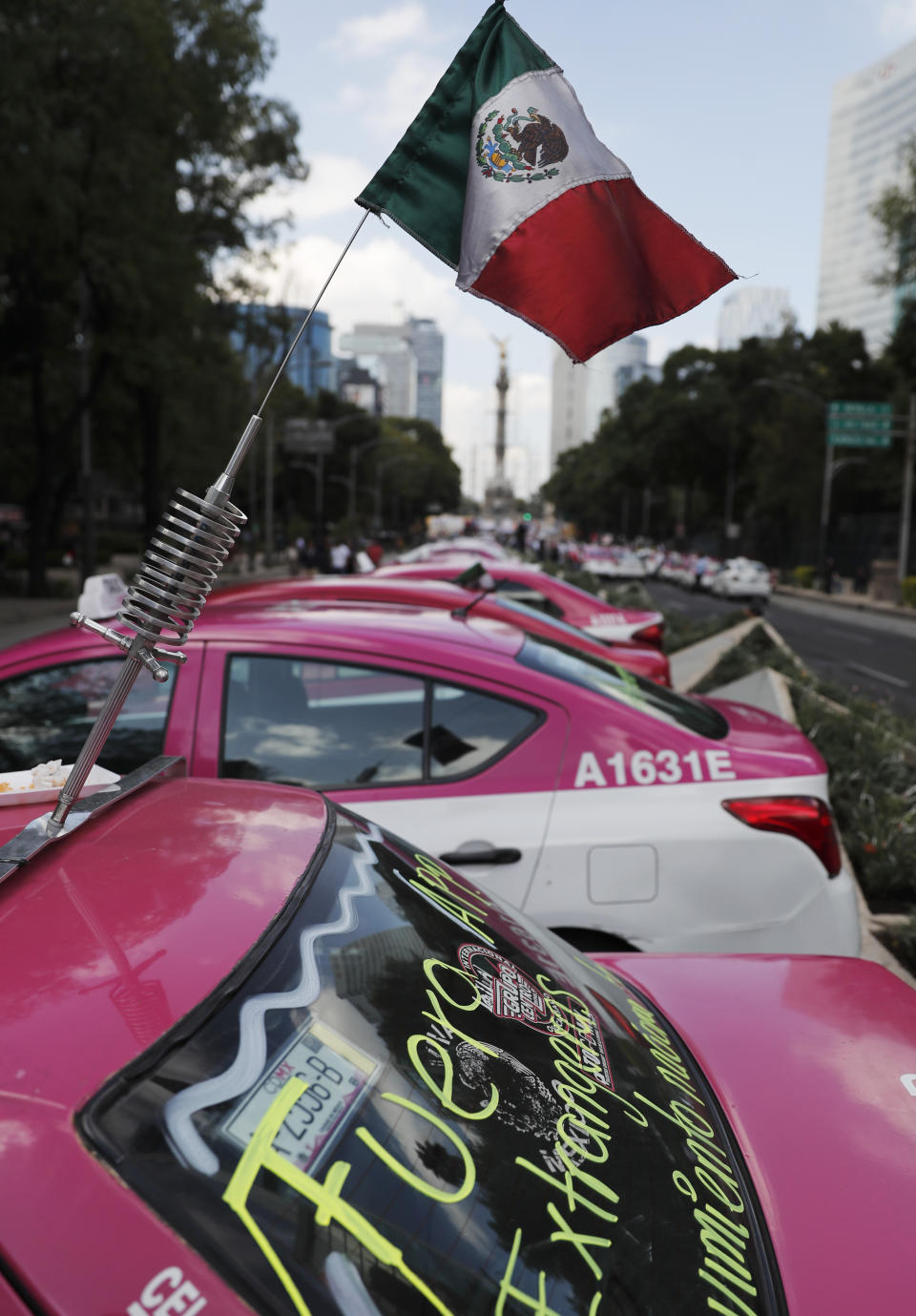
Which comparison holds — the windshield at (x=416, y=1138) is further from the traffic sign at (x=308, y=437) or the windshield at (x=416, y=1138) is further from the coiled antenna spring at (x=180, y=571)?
the traffic sign at (x=308, y=437)

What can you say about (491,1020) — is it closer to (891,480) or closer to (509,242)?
(509,242)

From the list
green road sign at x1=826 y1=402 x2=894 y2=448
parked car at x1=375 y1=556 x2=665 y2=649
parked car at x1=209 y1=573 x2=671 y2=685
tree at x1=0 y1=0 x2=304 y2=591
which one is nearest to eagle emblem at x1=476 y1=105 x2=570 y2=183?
parked car at x1=209 y1=573 x2=671 y2=685

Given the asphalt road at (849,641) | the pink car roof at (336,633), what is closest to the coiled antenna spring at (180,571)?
the pink car roof at (336,633)

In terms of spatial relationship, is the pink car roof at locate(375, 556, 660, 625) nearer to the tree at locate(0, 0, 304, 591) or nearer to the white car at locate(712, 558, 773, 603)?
the tree at locate(0, 0, 304, 591)

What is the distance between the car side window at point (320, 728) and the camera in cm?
352

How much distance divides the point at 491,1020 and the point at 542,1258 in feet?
1.34

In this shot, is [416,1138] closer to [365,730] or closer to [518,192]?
[518,192]

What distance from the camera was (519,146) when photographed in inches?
91.7

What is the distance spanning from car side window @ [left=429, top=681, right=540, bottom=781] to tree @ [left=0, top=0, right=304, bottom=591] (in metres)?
17.5

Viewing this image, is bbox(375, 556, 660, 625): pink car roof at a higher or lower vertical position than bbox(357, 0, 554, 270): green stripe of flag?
lower

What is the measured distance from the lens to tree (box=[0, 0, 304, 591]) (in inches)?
734

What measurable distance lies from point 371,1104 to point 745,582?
40453mm

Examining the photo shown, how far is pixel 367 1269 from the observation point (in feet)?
3.66

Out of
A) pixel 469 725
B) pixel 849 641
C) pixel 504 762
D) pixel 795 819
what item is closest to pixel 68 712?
pixel 469 725
